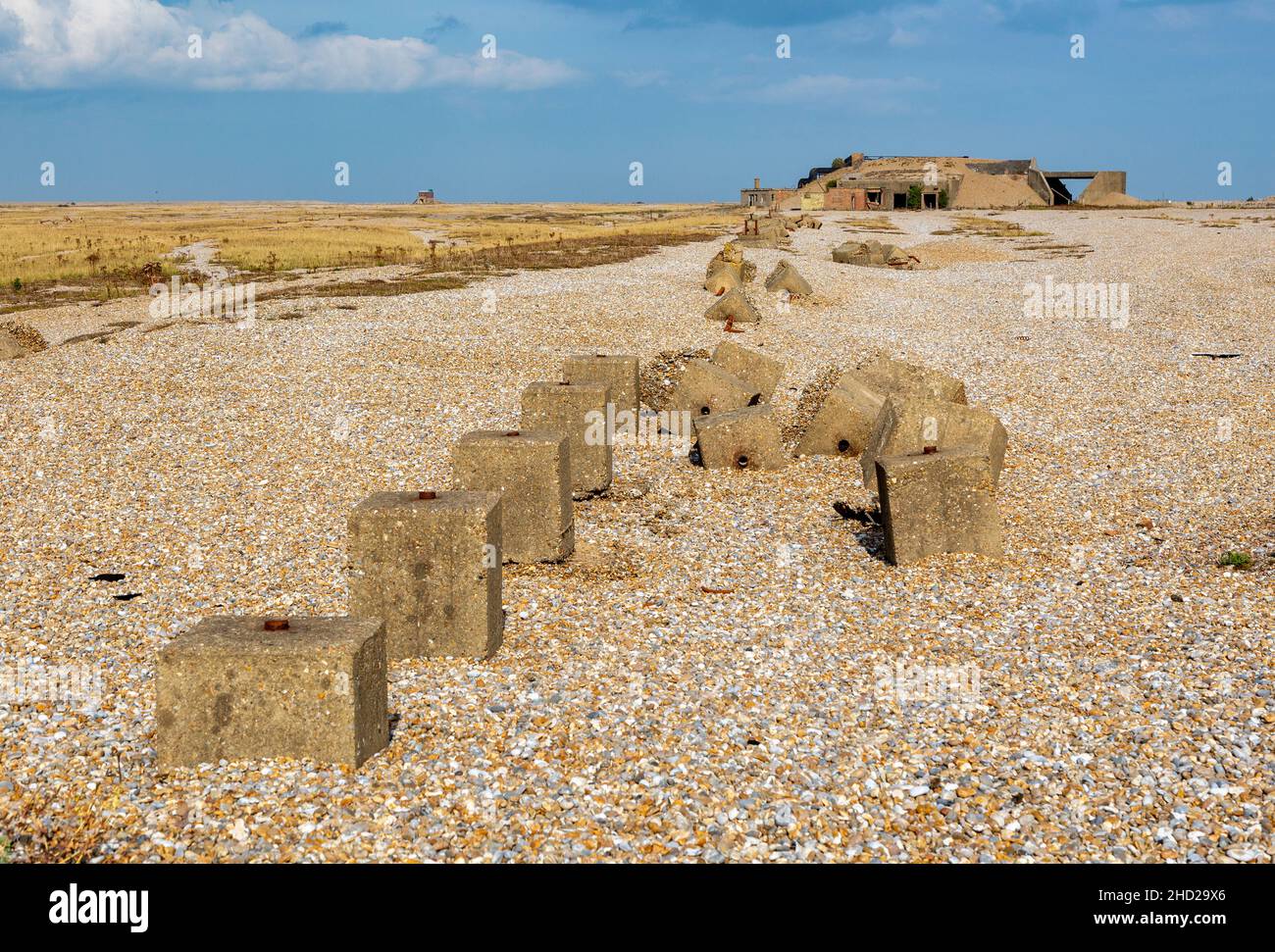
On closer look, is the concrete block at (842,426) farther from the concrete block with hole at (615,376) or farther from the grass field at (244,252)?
the grass field at (244,252)

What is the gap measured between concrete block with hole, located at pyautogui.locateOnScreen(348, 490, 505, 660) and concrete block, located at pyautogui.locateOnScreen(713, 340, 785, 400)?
373 inches

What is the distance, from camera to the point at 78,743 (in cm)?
667

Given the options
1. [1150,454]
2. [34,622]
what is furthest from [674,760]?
[1150,454]

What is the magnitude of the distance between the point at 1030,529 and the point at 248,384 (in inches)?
517

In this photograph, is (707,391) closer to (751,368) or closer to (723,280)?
(751,368)

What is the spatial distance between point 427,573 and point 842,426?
26.4 ft

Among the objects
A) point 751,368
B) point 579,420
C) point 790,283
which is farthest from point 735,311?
point 579,420

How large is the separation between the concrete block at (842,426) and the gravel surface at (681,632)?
0.41 metres

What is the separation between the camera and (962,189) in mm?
81812

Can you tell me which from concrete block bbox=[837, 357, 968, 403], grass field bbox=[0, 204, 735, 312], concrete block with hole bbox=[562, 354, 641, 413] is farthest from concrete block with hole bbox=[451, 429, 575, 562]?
grass field bbox=[0, 204, 735, 312]

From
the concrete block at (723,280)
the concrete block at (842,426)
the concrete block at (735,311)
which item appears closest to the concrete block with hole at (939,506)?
the concrete block at (842,426)

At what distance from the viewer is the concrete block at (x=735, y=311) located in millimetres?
24422
